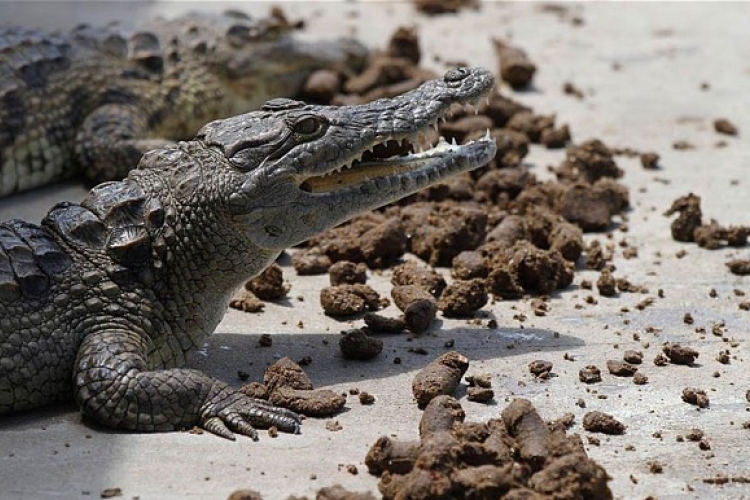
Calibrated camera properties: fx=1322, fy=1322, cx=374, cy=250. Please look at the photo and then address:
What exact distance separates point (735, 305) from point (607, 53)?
15.1 ft

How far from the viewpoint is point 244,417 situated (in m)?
5.12

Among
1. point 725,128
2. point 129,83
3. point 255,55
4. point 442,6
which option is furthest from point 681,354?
point 442,6

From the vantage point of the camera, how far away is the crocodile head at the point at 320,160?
18.4ft

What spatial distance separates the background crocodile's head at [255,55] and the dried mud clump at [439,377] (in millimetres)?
4623

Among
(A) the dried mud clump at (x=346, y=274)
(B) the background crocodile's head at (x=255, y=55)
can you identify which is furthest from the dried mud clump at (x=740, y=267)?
(B) the background crocodile's head at (x=255, y=55)

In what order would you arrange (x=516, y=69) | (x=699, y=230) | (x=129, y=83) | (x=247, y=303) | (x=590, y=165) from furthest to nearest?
(x=516, y=69)
(x=129, y=83)
(x=590, y=165)
(x=699, y=230)
(x=247, y=303)

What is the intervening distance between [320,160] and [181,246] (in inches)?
27.7

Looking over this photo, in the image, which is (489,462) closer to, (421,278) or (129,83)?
(421,278)

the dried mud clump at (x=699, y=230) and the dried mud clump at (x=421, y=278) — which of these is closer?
the dried mud clump at (x=421, y=278)

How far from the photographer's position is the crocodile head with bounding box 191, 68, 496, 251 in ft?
18.4

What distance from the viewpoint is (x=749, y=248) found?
7102 mm

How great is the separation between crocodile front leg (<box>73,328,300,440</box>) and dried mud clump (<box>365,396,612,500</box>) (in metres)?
0.58

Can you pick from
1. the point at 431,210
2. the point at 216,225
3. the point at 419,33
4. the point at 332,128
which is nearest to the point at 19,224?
the point at 216,225

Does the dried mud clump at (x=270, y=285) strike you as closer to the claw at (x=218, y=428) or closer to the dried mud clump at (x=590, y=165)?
the claw at (x=218, y=428)
